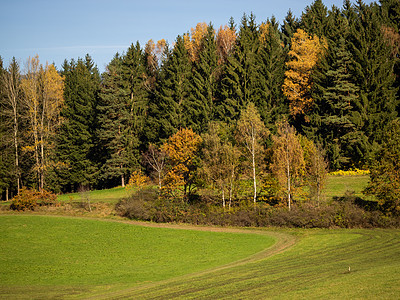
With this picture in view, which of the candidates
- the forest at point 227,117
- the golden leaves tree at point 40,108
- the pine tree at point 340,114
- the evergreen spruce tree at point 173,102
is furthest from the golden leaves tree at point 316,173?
Answer: the golden leaves tree at point 40,108

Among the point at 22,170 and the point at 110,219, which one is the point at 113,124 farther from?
the point at 110,219

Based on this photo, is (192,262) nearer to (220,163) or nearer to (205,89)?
(220,163)

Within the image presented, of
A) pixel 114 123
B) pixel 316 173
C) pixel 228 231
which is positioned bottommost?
pixel 228 231

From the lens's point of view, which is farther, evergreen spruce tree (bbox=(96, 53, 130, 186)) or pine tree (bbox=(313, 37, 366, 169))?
evergreen spruce tree (bbox=(96, 53, 130, 186))

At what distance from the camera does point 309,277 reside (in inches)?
693

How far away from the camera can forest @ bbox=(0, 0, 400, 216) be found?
1594 inches

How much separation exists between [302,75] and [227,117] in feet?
41.7

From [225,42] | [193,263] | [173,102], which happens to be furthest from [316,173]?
[225,42]

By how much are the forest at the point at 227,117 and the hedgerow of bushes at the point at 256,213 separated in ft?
5.14

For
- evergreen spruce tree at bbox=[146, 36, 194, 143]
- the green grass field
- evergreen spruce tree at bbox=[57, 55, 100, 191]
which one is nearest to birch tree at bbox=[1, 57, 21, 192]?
evergreen spruce tree at bbox=[57, 55, 100, 191]

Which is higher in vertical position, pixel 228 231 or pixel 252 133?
pixel 252 133

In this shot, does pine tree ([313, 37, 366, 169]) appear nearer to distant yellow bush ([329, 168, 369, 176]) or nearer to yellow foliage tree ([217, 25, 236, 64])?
distant yellow bush ([329, 168, 369, 176])

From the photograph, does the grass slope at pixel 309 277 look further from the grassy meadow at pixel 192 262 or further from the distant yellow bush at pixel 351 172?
the distant yellow bush at pixel 351 172

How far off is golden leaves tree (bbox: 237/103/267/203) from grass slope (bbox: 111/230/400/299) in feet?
49.0
